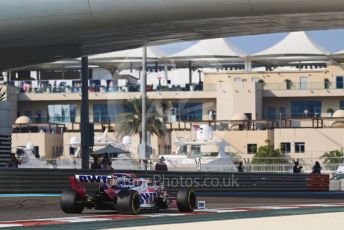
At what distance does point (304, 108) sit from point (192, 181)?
7102cm

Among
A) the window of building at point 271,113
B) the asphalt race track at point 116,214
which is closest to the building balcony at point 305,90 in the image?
the window of building at point 271,113

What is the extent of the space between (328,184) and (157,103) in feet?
211

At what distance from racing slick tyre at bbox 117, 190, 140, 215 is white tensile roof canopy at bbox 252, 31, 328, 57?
296 feet

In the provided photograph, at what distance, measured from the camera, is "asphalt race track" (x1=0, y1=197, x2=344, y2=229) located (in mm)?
16469

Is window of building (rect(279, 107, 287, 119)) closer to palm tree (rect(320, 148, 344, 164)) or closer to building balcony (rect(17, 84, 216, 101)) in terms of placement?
building balcony (rect(17, 84, 216, 101))

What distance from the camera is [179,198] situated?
1942 cm

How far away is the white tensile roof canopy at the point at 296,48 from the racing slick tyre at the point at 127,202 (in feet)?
296

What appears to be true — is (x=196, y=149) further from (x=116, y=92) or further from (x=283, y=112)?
(x=116, y=92)

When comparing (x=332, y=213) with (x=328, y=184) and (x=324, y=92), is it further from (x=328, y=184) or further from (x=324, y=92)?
(x=324, y=92)

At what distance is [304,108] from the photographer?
99.3m

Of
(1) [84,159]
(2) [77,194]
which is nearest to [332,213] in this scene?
(2) [77,194]

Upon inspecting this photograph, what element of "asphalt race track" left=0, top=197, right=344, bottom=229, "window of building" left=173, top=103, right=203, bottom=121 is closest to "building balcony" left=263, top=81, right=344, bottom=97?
"window of building" left=173, top=103, right=203, bottom=121

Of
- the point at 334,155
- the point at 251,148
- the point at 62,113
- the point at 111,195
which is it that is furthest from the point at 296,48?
the point at 111,195

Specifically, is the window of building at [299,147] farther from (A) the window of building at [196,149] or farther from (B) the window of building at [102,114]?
(B) the window of building at [102,114]
